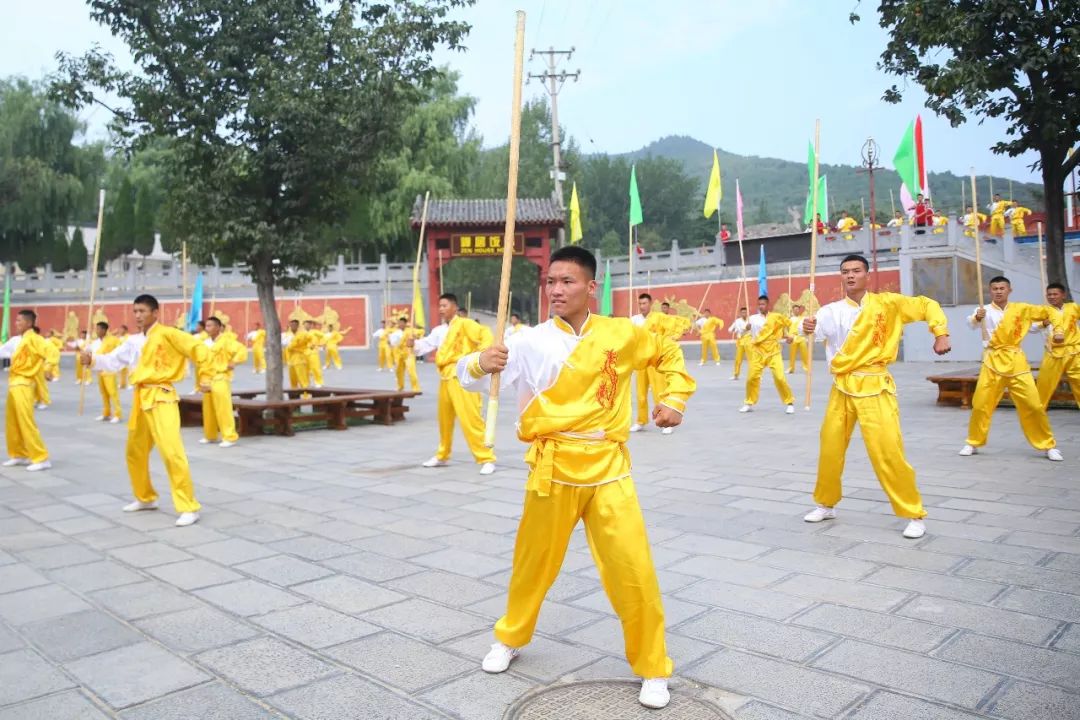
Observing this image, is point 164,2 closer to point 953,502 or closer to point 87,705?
point 87,705

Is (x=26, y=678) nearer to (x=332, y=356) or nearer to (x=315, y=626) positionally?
(x=315, y=626)

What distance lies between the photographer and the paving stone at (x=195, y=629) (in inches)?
132

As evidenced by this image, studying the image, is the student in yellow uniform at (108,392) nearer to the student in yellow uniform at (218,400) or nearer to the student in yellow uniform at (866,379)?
the student in yellow uniform at (218,400)

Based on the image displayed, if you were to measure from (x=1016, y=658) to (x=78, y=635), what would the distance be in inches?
148

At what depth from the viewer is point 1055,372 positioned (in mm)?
8266

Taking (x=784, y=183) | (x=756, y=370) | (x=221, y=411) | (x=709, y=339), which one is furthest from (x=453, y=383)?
(x=784, y=183)

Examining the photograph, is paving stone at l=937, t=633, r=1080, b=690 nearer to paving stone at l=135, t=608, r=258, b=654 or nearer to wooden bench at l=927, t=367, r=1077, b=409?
paving stone at l=135, t=608, r=258, b=654

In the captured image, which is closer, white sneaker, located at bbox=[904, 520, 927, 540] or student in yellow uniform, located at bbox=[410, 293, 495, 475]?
white sneaker, located at bbox=[904, 520, 927, 540]

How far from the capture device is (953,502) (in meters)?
5.75

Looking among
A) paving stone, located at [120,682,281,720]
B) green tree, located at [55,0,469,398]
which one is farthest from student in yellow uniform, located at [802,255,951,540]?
green tree, located at [55,0,469,398]

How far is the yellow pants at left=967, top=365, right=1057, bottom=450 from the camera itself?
7.36 m

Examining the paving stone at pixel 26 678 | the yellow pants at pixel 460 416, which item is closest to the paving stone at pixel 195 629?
the paving stone at pixel 26 678

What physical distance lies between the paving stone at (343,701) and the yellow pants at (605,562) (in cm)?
45

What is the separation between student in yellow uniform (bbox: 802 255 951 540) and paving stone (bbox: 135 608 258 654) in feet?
11.6
